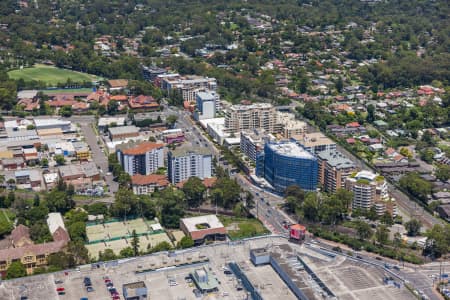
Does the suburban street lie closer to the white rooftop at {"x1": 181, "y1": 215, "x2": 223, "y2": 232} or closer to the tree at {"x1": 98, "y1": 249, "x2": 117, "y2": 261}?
the white rooftop at {"x1": 181, "y1": 215, "x2": 223, "y2": 232}

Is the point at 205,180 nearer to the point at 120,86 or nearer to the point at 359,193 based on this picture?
the point at 359,193

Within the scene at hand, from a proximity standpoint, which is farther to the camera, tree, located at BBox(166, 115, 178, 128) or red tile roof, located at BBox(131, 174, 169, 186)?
tree, located at BBox(166, 115, 178, 128)

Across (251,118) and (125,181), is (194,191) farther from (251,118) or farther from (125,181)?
(251,118)

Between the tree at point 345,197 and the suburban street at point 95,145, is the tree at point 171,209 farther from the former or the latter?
the tree at point 345,197

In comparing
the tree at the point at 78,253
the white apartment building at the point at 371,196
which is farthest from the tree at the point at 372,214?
the tree at the point at 78,253

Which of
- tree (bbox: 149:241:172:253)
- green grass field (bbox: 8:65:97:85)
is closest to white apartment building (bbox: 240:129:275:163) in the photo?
tree (bbox: 149:241:172:253)

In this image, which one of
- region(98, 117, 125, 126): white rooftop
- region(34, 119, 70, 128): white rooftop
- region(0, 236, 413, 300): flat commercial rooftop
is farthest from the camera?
region(98, 117, 125, 126): white rooftop
